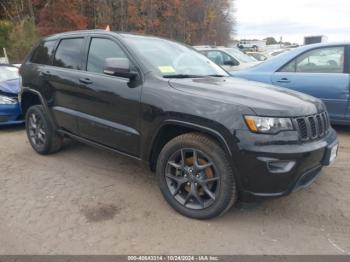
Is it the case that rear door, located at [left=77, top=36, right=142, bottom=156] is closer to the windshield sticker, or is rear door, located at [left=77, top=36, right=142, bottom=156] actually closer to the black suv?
the black suv

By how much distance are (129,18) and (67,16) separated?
10963 millimetres

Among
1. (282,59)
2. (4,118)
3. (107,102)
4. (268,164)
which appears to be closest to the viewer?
(268,164)

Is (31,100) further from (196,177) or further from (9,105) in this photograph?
(196,177)

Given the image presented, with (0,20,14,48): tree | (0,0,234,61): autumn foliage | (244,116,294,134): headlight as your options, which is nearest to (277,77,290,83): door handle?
(244,116,294,134): headlight

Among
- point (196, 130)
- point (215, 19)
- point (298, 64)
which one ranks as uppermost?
point (215, 19)

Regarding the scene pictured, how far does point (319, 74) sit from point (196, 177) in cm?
361

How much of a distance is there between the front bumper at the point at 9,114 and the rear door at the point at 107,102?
301 centimetres

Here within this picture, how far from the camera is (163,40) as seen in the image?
4500 mm

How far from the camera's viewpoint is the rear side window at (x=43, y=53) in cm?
504

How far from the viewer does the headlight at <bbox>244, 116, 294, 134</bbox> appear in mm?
2928

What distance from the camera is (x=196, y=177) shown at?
131 inches

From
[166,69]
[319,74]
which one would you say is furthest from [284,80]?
[166,69]

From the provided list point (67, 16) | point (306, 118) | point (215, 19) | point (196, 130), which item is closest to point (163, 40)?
point (196, 130)

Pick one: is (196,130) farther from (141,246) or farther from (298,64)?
(298,64)
